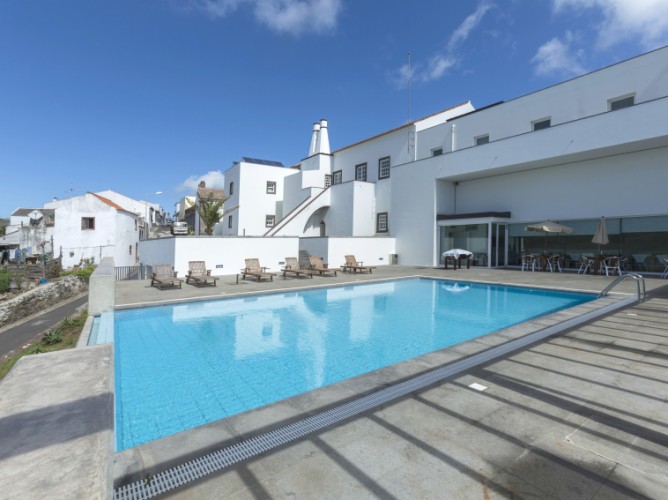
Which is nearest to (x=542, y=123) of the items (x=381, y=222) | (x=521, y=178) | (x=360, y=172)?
(x=521, y=178)

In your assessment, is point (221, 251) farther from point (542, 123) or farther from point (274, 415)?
point (542, 123)

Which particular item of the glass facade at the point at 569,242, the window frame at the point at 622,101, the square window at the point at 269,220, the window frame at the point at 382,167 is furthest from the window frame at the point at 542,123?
the square window at the point at 269,220

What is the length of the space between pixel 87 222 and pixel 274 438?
36187 millimetres

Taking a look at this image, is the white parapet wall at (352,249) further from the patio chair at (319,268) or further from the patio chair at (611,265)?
the patio chair at (611,265)

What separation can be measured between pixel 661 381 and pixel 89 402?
5775mm

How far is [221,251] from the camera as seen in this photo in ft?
58.0

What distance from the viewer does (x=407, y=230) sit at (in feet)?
77.0

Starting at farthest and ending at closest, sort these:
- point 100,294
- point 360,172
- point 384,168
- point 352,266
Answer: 1. point 360,172
2. point 384,168
3. point 352,266
4. point 100,294

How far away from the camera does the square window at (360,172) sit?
29.8m

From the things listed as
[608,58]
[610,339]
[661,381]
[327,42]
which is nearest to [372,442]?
[661,381]

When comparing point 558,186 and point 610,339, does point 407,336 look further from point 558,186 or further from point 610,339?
point 558,186

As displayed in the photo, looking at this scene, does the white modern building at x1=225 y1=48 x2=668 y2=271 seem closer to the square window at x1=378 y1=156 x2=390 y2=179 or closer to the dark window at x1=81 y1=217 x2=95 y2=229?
the square window at x1=378 y1=156 x2=390 y2=179

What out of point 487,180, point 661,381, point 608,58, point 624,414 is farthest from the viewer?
point 487,180

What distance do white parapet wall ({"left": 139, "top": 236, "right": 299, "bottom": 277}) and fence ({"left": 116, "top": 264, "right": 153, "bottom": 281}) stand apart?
53 centimetres
